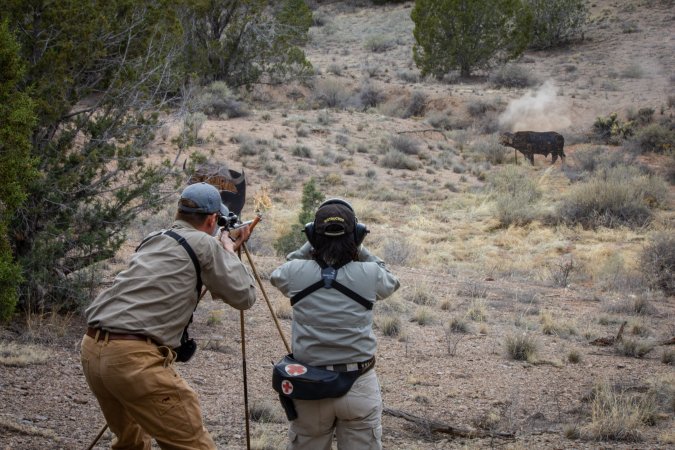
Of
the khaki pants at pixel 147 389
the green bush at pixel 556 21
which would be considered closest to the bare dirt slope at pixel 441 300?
the khaki pants at pixel 147 389

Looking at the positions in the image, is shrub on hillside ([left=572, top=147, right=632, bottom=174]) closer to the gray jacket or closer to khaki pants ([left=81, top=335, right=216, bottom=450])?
the gray jacket

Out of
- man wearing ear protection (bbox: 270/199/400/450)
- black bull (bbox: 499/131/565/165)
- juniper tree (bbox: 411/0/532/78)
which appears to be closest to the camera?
man wearing ear protection (bbox: 270/199/400/450)

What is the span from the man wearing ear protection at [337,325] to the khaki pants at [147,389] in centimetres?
51

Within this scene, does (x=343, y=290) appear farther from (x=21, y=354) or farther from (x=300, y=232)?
(x=300, y=232)

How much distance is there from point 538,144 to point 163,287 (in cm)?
2199

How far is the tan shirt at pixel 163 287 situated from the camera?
351cm

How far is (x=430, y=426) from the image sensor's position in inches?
237

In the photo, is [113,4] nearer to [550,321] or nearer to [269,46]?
[550,321]

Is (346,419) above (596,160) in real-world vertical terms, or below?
above

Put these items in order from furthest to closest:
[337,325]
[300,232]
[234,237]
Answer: [300,232] < [234,237] < [337,325]

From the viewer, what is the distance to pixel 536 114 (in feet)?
91.9

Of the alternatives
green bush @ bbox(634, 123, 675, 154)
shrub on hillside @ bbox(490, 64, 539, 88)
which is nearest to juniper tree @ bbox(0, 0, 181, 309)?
green bush @ bbox(634, 123, 675, 154)

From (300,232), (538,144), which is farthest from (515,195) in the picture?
(300,232)

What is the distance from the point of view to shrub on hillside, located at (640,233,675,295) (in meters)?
12.3
